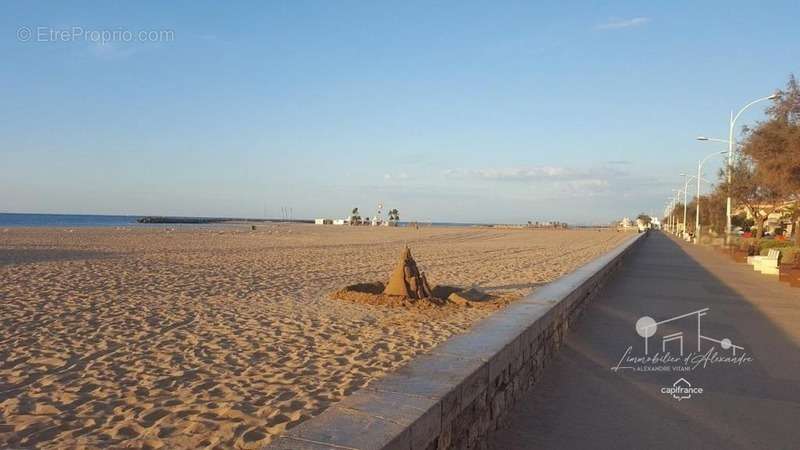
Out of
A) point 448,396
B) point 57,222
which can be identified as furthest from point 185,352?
point 57,222

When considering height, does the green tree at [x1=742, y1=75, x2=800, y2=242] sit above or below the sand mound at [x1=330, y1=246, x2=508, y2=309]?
above

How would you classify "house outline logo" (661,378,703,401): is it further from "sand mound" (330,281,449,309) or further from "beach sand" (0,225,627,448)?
"sand mound" (330,281,449,309)

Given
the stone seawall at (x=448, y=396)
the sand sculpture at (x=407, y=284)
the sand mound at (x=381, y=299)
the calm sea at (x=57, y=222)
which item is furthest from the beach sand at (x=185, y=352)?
the calm sea at (x=57, y=222)

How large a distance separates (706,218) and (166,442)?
61534 mm

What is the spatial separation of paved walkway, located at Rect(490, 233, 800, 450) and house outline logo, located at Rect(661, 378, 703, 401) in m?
0.06

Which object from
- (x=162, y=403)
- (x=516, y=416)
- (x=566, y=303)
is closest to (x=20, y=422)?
(x=162, y=403)

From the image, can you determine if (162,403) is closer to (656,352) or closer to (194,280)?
(656,352)

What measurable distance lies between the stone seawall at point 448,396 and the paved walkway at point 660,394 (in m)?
0.29

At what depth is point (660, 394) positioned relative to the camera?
518 centimetres

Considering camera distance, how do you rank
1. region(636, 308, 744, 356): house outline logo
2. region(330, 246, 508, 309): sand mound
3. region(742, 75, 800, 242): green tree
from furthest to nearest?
region(742, 75, 800, 242): green tree, region(330, 246, 508, 309): sand mound, region(636, 308, 744, 356): house outline logo

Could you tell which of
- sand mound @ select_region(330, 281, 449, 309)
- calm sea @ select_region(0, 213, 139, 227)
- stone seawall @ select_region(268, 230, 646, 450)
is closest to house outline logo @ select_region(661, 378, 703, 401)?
stone seawall @ select_region(268, 230, 646, 450)

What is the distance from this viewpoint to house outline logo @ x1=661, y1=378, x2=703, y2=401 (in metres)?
5.15

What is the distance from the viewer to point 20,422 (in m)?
4.09

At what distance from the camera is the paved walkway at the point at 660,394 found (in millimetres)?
4137
